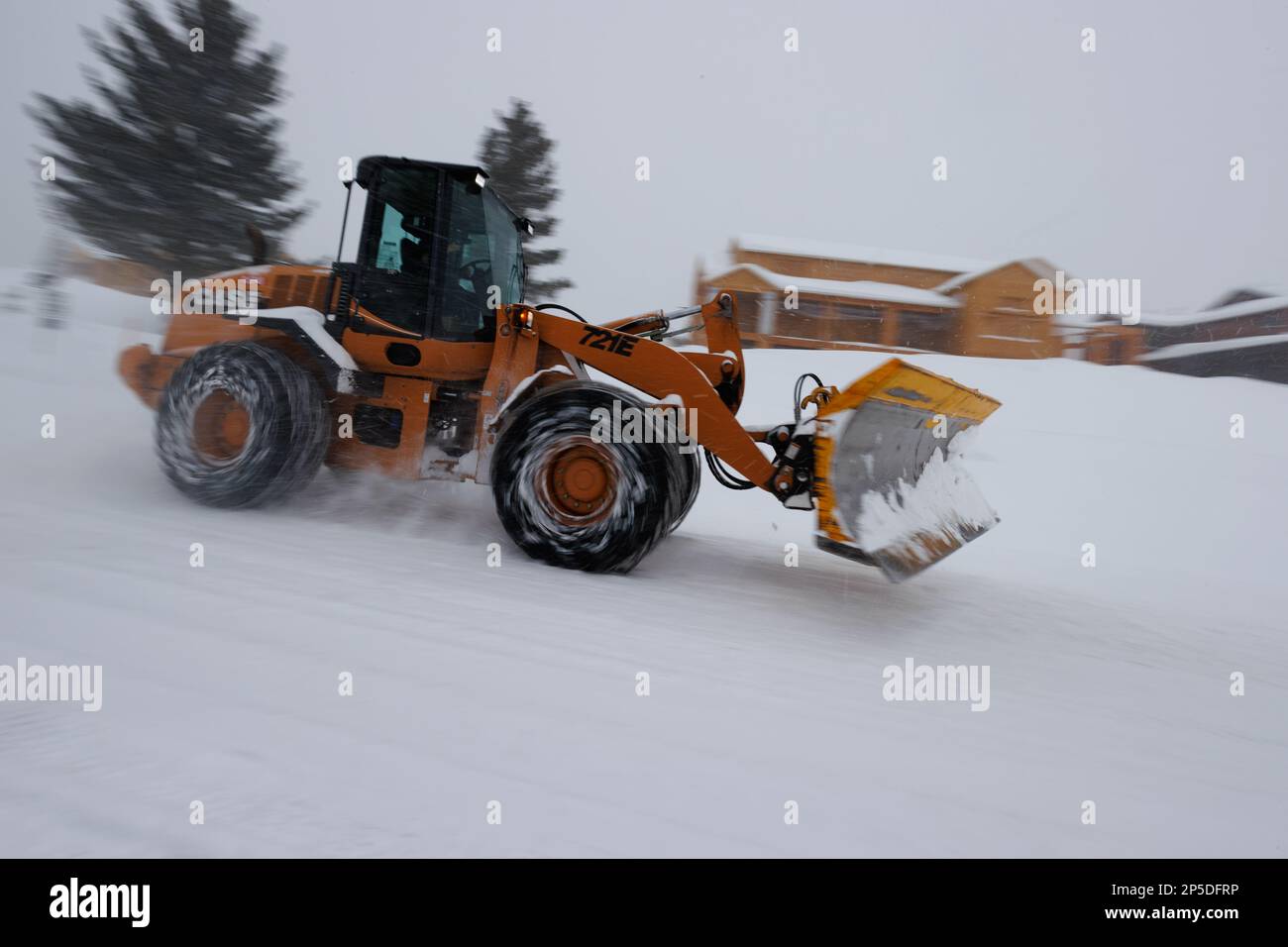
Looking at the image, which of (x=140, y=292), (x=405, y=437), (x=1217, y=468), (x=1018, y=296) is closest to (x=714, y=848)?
(x=405, y=437)

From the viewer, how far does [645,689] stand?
2.54m

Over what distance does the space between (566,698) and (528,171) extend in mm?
14257

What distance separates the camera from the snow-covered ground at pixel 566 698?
179 centimetres

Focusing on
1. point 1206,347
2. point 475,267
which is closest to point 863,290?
point 1206,347

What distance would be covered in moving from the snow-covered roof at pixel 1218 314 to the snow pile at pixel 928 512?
11974 mm

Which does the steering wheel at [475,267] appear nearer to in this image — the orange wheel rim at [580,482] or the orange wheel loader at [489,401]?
the orange wheel loader at [489,401]

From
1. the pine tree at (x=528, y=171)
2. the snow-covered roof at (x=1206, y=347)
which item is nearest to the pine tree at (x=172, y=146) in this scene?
the pine tree at (x=528, y=171)

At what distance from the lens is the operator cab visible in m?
4.61

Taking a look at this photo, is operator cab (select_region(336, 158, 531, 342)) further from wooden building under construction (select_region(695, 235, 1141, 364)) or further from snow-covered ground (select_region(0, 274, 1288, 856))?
wooden building under construction (select_region(695, 235, 1141, 364))

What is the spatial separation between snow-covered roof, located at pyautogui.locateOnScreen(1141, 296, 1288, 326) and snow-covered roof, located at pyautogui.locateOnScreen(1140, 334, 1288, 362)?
520 millimetres

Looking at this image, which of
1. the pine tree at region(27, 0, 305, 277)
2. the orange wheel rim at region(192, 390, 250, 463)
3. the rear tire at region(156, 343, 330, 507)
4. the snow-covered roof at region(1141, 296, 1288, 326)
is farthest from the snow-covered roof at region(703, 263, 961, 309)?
the orange wheel rim at region(192, 390, 250, 463)
